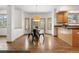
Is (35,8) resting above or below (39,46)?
above

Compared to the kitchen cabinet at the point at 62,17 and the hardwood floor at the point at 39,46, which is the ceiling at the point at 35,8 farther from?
the hardwood floor at the point at 39,46

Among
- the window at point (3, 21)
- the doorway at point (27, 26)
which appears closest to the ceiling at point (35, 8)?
the doorway at point (27, 26)

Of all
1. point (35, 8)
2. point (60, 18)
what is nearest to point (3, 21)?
point (35, 8)

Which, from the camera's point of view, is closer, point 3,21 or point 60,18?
point 3,21

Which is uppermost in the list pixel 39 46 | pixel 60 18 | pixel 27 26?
pixel 60 18

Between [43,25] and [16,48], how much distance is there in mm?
510

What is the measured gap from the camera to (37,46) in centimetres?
205

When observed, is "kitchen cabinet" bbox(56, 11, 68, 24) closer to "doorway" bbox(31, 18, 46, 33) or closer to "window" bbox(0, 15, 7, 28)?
"doorway" bbox(31, 18, 46, 33)

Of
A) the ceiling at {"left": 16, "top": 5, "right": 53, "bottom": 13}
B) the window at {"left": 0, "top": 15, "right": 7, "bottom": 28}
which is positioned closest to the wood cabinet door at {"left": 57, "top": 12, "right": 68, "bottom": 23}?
the ceiling at {"left": 16, "top": 5, "right": 53, "bottom": 13}

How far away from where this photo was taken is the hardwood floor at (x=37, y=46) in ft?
6.59

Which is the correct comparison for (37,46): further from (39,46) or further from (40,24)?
(40,24)

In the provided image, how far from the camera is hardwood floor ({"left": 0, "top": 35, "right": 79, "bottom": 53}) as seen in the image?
2.01 m
